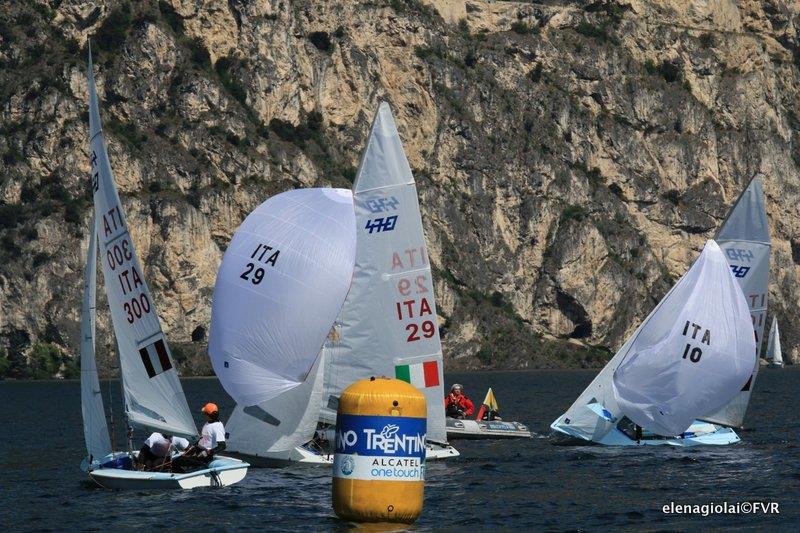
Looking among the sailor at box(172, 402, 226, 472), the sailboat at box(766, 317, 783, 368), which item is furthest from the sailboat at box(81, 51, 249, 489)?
the sailboat at box(766, 317, 783, 368)

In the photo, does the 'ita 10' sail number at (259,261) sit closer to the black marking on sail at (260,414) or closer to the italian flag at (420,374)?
the black marking on sail at (260,414)

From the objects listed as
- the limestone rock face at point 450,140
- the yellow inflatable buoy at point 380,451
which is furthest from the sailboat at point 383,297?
the limestone rock face at point 450,140

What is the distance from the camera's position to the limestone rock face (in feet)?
415

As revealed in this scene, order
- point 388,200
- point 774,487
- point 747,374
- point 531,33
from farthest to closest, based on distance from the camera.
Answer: point 531,33, point 747,374, point 388,200, point 774,487

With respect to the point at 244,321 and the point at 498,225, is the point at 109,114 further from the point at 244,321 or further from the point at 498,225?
the point at 244,321

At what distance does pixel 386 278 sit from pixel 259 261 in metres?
4.46

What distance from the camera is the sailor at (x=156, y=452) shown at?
30.7 meters

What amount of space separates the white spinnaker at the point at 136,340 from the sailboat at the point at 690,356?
14.7 m

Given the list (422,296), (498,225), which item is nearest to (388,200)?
(422,296)

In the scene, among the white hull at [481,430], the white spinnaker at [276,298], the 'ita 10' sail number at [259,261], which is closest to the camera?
the white spinnaker at [276,298]

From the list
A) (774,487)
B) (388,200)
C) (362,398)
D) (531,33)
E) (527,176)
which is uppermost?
(531,33)

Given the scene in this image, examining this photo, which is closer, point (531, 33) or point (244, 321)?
point (244, 321)

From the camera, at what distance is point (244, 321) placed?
32.9 m

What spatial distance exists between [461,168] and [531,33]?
80.8ft
